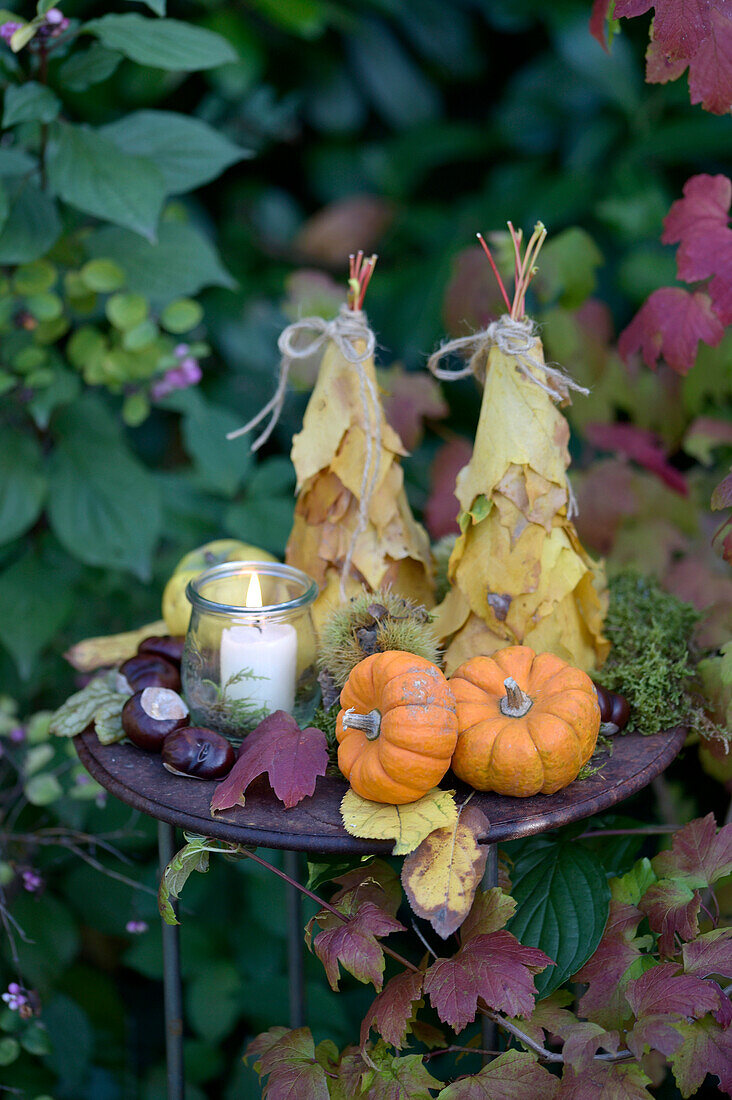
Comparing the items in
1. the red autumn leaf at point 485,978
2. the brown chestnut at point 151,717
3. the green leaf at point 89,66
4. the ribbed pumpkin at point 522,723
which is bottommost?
the red autumn leaf at point 485,978

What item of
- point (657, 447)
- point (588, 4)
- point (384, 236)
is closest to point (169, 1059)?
point (657, 447)

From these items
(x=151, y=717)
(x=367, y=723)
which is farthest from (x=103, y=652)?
(x=367, y=723)

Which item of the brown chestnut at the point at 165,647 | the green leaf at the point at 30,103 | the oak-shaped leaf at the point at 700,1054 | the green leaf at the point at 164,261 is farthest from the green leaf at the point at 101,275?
the oak-shaped leaf at the point at 700,1054

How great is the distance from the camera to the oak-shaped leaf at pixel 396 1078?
0.93 m

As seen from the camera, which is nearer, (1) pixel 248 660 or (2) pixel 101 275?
(1) pixel 248 660

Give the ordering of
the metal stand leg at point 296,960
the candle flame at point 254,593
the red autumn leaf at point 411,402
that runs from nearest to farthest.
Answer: the candle flame at point 254,593, the metal stand leg at point 296,960, the red autumn leaf at point 411,402

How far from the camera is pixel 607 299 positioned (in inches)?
88.0

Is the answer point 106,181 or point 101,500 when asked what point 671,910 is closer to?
point 101,500

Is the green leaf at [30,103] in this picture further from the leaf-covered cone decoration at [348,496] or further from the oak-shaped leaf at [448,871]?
the oak-shaped leaf at [448,871]

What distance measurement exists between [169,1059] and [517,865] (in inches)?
18.9

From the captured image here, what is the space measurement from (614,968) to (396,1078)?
0.82 ft

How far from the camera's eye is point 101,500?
155 centimetres

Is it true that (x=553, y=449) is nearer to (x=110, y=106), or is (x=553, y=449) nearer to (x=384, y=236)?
(x=110, y=106)

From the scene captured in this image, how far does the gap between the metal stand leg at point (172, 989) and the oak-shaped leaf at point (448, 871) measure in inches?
13.3
